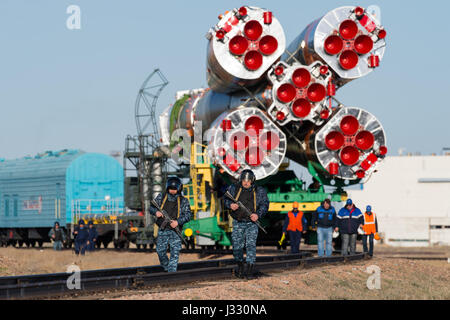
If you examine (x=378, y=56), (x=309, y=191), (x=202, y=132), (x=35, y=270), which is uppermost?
(x=378, y=56)

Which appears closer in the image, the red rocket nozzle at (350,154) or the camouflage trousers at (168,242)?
the camouflage trousers at (168,242)

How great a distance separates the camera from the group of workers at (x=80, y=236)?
29969mm

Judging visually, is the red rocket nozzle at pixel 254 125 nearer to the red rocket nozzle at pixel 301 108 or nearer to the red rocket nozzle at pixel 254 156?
the red rocket nozzle at pixel 254 156

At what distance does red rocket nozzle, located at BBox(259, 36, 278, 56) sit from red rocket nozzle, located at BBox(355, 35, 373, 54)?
2.41 metres

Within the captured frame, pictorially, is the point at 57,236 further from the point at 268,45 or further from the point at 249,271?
the point at 249,271

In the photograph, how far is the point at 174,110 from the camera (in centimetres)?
3253

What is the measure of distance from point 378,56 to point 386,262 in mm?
6746

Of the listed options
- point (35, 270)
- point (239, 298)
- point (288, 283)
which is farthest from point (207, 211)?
point (239, 298)

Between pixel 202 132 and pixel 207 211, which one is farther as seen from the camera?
pixel 202 132

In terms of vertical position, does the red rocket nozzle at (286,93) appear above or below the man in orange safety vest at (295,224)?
above

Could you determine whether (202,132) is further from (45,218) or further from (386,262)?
(45,218)

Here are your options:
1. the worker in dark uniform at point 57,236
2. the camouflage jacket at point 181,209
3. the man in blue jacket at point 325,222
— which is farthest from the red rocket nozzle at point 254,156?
the worker in dark uniform at point 57,236

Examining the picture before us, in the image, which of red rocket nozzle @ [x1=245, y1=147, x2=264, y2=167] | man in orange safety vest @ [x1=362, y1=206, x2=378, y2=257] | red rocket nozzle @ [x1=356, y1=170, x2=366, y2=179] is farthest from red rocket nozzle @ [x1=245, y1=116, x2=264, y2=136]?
man in orange safety vest @ [x1=362, y1=206, x2=378, y2=257]

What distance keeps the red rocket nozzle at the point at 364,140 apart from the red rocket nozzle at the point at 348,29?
2.88 m
